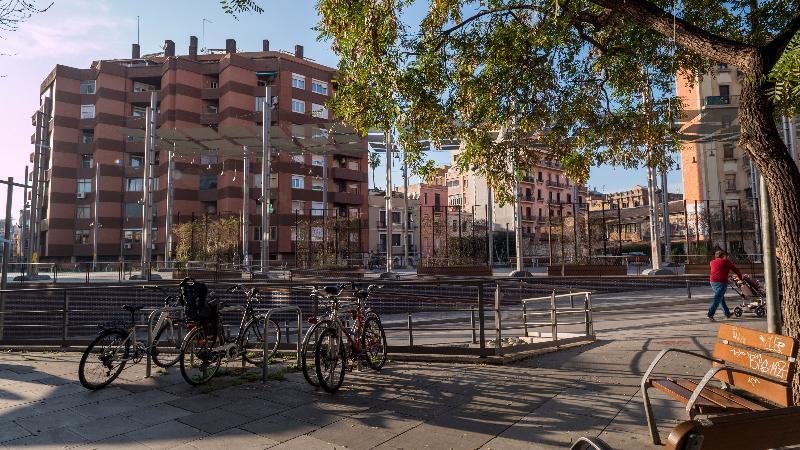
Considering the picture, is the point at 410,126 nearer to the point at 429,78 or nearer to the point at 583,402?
the point at 429,78

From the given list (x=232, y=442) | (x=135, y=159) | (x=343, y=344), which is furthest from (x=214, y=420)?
(x=135, y=159)

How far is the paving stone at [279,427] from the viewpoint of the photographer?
398 centimetres

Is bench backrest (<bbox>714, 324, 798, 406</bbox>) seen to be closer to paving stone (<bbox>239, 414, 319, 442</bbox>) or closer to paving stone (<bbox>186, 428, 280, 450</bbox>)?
paving stone (<bbox>239, 414, 319, 442</bbox>)

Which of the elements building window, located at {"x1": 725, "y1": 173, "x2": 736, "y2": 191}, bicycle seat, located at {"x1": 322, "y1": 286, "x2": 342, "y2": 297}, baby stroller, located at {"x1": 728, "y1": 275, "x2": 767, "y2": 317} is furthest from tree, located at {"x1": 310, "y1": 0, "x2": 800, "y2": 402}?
building window, located at {"x1": 725, "y1": 173, "x2": 736, "y2": 191}

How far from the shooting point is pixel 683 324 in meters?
11.0

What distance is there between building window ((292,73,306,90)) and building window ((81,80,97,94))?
941 inches

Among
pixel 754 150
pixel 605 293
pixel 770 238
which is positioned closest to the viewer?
pixel 754 150

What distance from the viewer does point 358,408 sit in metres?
4.69

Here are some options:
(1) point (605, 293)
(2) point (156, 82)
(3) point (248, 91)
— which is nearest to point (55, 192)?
(2) point (156, 82)

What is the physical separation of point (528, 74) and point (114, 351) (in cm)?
685

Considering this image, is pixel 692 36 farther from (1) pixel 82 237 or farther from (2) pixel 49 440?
(1) pixel 82 237

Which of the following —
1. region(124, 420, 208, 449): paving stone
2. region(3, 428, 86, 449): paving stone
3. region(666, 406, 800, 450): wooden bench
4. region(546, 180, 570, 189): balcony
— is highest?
region(546, 180, 570, 189): balcony

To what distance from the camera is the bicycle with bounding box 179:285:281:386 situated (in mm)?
5629

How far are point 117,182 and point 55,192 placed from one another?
660 cm
